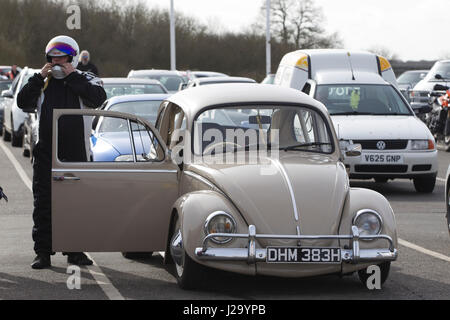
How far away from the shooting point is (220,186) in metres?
8.51

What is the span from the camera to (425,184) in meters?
16.5

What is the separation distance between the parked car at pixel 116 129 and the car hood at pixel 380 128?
2905 millimetres

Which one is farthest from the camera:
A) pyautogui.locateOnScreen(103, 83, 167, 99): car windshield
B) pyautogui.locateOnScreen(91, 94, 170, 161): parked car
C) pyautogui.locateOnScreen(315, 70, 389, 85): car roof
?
pyautogui.locateOnScreen(103, 83, 167, 99): car windshield

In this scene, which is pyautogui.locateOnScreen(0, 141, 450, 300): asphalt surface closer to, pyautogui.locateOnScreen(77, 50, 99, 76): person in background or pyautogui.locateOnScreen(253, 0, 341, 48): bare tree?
pyautogui.locateOnScreen(77, 50, 99, 76): person in background

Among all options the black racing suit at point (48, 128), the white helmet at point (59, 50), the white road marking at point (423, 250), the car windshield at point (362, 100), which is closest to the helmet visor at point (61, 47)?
the white helmet at point (59, 50)

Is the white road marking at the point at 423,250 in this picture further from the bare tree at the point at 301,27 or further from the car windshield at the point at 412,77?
the bare tree at the point at 301,27

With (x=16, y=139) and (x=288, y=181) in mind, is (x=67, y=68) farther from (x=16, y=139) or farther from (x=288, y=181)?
(x=16, y=139)

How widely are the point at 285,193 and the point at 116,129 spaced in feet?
26.9

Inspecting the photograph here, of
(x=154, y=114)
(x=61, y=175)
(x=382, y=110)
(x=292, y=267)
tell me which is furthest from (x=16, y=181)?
(x=292, y=267)

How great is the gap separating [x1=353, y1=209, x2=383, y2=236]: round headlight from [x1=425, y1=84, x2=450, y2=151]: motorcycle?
664 inches

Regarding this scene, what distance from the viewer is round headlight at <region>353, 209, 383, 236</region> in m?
8.31

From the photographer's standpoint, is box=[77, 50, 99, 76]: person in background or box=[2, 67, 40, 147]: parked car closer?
box=[2, 67, 40, 147]: parked car

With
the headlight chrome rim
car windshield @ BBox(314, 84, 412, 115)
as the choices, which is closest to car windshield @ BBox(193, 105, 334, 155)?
the headlight chrome rim
